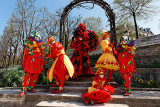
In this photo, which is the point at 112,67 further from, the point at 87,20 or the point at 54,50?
the point at 87,20

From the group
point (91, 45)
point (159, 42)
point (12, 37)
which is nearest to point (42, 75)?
point (91, 45)

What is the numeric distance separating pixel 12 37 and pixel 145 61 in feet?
49.8

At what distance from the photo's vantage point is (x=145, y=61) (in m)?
8.77

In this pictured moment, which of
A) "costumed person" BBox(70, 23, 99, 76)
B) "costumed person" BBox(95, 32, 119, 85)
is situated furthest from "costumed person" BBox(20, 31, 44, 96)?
"costumed person" BBox(95, 32, 119, 85)

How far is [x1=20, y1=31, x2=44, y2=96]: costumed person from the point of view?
155 inches

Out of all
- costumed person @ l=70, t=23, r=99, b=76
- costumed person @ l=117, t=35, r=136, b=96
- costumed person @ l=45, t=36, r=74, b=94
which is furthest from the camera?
costumed person @ l=70, t=23, r=99, b=76

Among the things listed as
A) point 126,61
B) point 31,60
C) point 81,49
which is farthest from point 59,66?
point 126,61

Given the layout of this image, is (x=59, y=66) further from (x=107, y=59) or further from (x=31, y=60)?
(x=107, y=59)

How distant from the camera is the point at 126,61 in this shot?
3799 mm

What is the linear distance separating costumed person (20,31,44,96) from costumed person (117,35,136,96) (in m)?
2.87

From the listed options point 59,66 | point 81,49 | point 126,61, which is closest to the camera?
point 126,61

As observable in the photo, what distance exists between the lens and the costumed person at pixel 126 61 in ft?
12.3

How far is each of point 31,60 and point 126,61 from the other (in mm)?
3211

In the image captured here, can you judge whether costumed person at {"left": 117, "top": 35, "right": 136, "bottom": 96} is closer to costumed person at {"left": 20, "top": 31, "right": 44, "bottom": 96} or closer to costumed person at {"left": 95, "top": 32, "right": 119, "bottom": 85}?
costumed person at {"left": 95, "top": 32, "right": 119, "bottom": 85}
